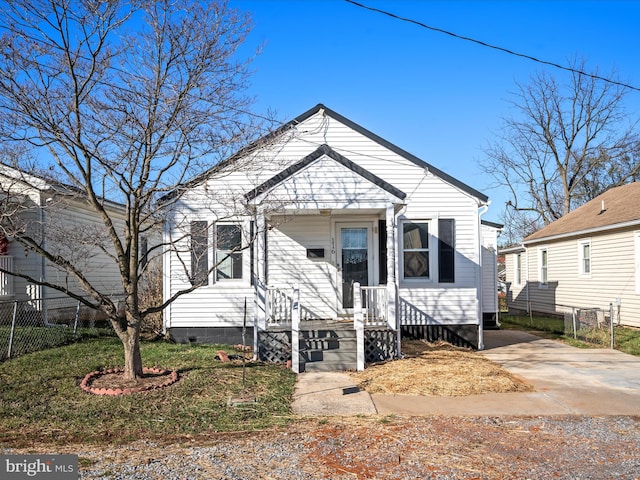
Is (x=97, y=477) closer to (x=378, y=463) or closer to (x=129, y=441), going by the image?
(x=129, y=441)

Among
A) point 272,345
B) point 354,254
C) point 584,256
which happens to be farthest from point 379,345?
point 584,256

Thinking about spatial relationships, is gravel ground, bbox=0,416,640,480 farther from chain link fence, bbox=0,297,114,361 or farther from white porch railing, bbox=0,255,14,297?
white porch railing, bbox=0,255,14,297

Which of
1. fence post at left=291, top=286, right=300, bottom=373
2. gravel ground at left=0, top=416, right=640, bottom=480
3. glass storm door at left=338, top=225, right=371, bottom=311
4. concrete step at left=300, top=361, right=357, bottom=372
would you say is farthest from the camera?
glass storm door at left=338, top=225, right=371, bottom=311

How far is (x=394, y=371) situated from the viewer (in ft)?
29.1

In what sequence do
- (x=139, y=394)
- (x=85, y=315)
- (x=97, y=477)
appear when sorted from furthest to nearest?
(x=85, y=315), (x=139, y=394), (x=97, y=477)

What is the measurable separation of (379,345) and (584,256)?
1089 centimetres

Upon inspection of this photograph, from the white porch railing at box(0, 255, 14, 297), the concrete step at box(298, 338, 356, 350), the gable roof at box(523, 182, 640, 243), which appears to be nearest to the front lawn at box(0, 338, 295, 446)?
the concrete step at box(298, 338, 356, 350)

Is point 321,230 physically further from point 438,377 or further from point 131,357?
point 131,357

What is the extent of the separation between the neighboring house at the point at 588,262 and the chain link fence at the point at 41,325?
12.8m

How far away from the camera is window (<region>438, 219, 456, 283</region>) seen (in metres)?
12.1

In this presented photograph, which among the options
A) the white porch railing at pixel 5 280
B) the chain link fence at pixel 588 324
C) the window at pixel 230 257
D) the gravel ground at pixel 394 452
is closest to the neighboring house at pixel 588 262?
the chain link fence at pixel 588 324

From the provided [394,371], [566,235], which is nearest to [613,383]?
[394,371]

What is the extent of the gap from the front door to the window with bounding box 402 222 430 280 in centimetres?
82

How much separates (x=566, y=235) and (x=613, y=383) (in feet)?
34.8
